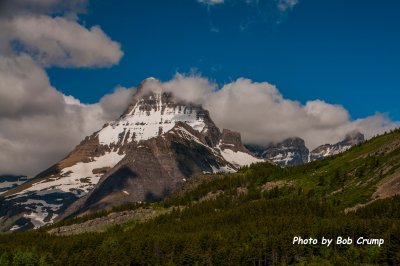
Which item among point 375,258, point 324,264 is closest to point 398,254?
point 375,258

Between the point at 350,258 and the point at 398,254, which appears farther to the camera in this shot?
the point at 350,258

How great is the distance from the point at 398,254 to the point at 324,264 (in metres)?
21.7

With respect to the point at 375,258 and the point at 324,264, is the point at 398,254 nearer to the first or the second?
the point at 375,258

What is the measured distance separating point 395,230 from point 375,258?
1089cm

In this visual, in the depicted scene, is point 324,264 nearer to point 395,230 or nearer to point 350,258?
point 350,258

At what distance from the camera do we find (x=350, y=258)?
642 feet

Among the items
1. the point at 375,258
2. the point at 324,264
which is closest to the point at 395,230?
the point at 375,258

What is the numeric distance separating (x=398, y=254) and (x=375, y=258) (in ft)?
28.8

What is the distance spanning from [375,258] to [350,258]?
8261mm

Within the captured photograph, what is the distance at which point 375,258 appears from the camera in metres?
190

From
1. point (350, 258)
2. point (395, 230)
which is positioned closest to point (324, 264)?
point (350, 258)

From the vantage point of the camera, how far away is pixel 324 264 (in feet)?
627

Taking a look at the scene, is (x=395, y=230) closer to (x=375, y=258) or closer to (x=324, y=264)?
(x=375, y=258)
